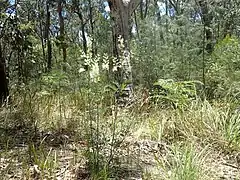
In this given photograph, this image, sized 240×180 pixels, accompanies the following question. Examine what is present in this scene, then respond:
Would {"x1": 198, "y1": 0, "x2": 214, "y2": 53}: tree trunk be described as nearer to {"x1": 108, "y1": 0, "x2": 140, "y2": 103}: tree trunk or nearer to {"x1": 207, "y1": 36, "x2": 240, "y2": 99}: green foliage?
{"x1": 207, "y1": 36, "x2": 240, "y2": 99}: green foliage

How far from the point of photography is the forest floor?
3287mm

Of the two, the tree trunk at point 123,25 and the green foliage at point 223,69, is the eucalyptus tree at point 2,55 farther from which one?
the green foliage at point 223,69

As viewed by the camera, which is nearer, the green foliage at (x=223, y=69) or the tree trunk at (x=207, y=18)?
the green foliage at (x=223, y=69)

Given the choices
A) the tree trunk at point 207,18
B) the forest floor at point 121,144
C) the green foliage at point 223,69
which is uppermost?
the tree trunk at point 207,18

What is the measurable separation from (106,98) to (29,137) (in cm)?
122

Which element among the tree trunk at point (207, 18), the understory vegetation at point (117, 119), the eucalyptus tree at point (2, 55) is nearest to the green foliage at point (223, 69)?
the understory vegetation at point (117, 119)

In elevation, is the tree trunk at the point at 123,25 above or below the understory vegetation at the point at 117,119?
above

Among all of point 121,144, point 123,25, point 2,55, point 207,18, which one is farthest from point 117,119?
point 207,18

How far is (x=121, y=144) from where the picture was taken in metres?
4.12

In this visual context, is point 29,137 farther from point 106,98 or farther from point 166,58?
point 166,58

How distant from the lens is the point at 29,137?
4.32 meters

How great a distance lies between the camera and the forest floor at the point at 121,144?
3287mm

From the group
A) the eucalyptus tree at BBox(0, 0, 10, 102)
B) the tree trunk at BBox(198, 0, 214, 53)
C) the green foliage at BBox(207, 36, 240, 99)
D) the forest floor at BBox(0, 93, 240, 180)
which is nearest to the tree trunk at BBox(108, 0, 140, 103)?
the forest floor at BBox(0, 93, 240, 180)

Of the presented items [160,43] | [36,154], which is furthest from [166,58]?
[36,154]
